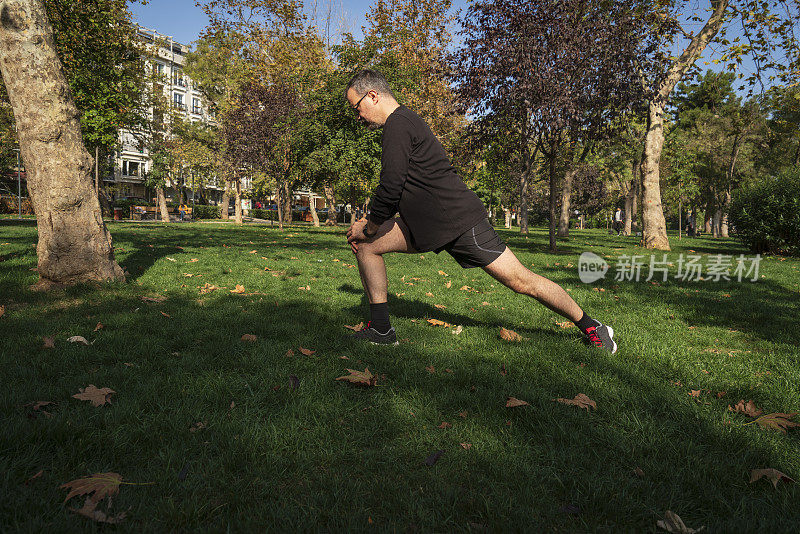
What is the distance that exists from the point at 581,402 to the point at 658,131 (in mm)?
16616

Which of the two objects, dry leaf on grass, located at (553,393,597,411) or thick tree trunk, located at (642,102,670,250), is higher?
thick tree trunk, located at (642,102,670,250)

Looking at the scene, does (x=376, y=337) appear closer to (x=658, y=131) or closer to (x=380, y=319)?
(x=380, y=319)

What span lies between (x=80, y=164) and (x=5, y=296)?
1.78 metres

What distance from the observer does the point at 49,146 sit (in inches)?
205

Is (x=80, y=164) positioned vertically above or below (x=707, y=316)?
above

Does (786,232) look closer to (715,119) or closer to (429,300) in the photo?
(429,300)

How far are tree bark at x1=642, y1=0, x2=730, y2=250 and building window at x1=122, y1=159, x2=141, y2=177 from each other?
58948mm

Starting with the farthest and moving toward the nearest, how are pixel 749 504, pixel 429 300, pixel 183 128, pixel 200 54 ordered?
1. pixel 183 128
2. pixel 200 54
3. pixel 429 300
4. pixel 749 504

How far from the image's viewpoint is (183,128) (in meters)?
35.8

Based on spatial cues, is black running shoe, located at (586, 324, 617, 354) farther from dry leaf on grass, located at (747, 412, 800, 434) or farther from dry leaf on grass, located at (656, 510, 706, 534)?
dry leaf on grass, located at (656, 510, 706, 534)

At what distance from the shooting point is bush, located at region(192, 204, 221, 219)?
45.0m

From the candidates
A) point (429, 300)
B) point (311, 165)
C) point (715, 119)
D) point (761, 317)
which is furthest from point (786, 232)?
point (715, 119)

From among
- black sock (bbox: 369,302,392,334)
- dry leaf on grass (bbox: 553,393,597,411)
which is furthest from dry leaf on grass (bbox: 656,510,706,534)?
black sock (bbox: 369,302,392,334)

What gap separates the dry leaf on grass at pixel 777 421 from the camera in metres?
2.37
